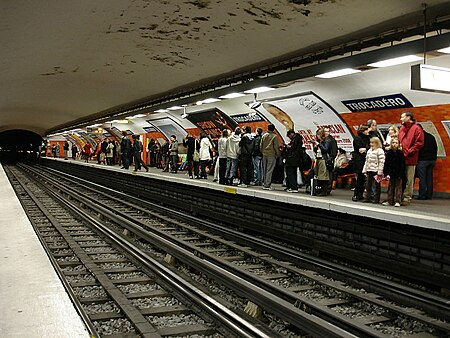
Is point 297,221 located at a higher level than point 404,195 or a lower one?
lower

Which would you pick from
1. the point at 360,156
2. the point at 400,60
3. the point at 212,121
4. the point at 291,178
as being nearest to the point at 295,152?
the point at 291,178

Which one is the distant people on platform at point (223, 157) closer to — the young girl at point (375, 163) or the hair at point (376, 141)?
the young girl at point (375, 163)

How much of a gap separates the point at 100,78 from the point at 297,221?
732 centimetres

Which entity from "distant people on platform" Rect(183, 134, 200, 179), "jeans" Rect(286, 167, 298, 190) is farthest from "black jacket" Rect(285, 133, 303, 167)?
"distant people on platform" Rect(183, 134, 200, 179)

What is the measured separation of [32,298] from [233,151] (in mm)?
9502

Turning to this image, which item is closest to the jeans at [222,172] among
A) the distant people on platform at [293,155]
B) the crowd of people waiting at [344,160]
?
the crowd of people waiting at [344,160]

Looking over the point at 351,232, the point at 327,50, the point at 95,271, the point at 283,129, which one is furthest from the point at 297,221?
the point at 283,129

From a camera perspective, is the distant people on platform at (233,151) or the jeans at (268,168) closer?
the jeans at (268,168)

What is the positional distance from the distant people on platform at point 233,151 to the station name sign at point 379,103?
9.58ft

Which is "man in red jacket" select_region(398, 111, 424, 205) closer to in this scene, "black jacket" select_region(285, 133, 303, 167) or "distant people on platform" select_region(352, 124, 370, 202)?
"distant people on platform" select_region(352, 124, 370, 202)

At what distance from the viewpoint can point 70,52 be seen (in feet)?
32.3

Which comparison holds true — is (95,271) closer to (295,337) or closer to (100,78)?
(295,337)

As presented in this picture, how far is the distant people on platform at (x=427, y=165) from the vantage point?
30.8 ft

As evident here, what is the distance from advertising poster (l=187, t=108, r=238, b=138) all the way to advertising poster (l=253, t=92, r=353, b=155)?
7.38 ft
